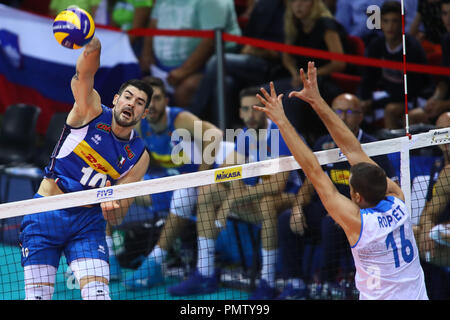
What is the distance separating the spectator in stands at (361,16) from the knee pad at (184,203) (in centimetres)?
321

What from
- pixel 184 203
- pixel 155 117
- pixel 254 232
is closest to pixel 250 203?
pixel 254 232

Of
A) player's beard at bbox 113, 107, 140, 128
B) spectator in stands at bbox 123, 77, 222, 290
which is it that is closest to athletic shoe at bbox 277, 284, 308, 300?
spectator in stands at bbox 123, 77, 222, 290

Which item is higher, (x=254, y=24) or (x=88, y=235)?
(x=254, y=24)

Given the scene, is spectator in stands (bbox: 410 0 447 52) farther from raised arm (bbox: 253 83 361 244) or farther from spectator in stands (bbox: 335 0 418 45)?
raised arm (bbox: 253 83 361 244)

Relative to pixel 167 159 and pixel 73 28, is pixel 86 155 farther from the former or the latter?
pixel 167 159

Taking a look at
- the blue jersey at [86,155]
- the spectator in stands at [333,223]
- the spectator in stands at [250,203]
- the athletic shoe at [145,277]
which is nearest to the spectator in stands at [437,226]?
the spectator in stands at [333,223]

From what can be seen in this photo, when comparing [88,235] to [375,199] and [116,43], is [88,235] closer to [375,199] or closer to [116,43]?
[375,199]

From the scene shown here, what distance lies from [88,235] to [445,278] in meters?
3.57

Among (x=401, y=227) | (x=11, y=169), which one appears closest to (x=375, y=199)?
(x=401, y=227)

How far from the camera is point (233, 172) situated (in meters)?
6.19

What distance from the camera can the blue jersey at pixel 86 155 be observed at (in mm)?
6348

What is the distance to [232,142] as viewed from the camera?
891 centimetres

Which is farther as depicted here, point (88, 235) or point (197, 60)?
point (197, 60)

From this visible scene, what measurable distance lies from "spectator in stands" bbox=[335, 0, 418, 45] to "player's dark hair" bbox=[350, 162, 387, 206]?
4797mm
